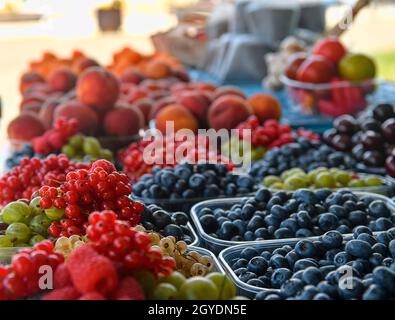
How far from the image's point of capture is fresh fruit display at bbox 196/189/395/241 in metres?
1.30

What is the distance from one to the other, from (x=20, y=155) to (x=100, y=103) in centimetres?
38

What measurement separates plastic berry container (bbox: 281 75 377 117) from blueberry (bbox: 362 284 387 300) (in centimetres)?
172

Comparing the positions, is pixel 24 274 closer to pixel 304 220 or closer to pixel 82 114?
pixel 304 220

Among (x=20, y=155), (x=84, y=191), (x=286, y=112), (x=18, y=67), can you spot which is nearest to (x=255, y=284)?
(x=84, y=191)

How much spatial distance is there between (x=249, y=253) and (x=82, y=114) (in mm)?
1104

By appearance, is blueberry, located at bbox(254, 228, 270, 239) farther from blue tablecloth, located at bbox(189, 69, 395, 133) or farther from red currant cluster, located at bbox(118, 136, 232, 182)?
blue tablecloth, located at bbox(189, 69, 395, 133)

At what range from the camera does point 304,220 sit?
51.1 inches

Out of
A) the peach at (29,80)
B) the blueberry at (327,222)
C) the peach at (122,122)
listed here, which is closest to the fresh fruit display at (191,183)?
the blueberry at (327,222)

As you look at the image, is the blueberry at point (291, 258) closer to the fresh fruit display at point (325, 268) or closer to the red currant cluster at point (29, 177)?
the fresh fruit display at point (325, 268)

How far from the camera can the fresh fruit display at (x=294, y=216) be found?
4.26ft

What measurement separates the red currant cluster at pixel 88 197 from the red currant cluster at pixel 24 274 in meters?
0.22

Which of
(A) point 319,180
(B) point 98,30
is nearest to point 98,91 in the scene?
(A) point 319,180

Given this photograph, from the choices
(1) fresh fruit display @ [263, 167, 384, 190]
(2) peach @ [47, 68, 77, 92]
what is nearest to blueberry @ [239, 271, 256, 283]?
(1) fresh fruit display @ [263, 167, 384, 190]
